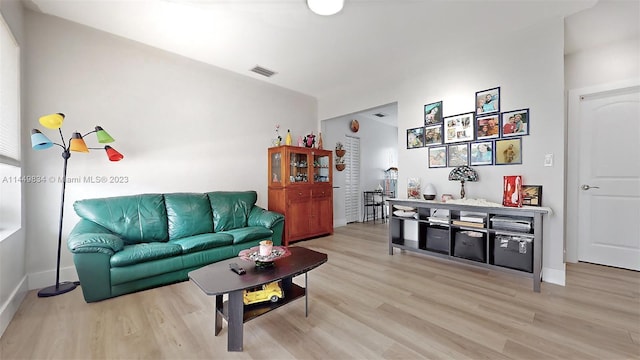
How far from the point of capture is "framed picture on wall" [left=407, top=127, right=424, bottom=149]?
357 cm

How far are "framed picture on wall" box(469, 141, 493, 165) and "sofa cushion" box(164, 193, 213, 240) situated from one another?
3439 mm

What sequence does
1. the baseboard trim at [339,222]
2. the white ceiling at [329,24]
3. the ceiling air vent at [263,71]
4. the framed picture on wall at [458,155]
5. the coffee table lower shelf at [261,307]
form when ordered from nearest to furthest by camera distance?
1. the coffee table lower shelf at [261,307]
2. the white ceiling at [329,24]
3. the framed picture on wall at [458,155]
4. the ceiling air vent at [263,71]
5. the baseboard trim at [339,222]

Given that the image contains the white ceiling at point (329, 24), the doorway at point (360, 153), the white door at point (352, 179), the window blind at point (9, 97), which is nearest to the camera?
the window blind at point (9, 97)

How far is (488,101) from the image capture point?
2996mm

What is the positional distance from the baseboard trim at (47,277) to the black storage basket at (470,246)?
13.8ft

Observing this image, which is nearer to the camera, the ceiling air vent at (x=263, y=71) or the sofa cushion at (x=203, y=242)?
the sofa cushion at (x=203, y=242)

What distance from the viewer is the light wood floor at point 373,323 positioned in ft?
5.05

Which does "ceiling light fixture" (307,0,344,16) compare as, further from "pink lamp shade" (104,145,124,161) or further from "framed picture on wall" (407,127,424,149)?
"pink lamp shade" (104,145,124,161)

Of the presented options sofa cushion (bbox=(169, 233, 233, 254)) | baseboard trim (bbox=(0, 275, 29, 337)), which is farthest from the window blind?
sofa cushion (bbox=(169, 233, 233, 254))

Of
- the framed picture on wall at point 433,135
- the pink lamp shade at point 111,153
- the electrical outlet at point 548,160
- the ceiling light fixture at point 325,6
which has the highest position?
the ceiling light fixture at point 325,6

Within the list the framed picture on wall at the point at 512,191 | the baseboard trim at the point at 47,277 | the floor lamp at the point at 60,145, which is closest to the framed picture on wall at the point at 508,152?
the framed picture on wall at the point at 512,191

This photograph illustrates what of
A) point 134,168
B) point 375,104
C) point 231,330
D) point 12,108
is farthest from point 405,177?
point 12,108

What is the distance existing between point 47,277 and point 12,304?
2.16 ft

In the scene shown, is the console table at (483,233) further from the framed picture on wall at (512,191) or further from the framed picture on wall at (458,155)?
the framed picture on wall at (458,155)
